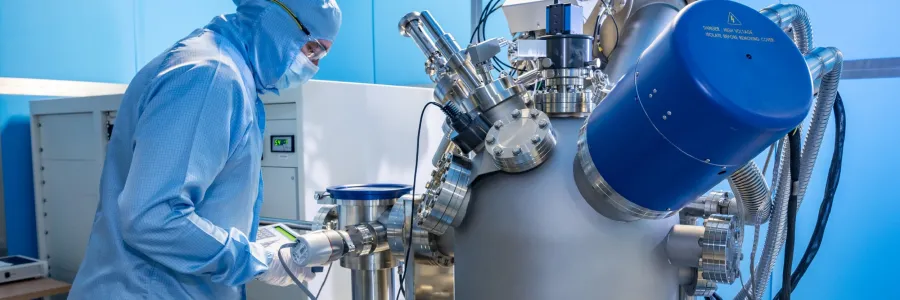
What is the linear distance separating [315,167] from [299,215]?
13 centimetres

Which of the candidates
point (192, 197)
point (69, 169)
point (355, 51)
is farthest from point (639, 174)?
point (355, 51)

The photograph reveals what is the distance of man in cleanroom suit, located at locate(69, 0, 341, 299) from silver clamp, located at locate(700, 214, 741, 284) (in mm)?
667

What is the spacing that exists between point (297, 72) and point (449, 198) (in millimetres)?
446

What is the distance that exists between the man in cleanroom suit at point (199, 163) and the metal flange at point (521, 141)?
40 cm

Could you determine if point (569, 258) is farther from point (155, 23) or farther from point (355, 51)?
point (355, 51)

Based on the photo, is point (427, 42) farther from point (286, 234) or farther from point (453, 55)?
point (286, 234)

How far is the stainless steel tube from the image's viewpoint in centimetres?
116

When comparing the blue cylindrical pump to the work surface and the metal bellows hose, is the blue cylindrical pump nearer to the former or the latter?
the metal bellows hose

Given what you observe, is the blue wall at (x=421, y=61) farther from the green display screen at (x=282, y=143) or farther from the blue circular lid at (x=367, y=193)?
the blue circular lid at (x=367, y=193)

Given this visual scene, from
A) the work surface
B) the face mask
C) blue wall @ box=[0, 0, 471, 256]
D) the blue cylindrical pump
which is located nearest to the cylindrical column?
the face mask

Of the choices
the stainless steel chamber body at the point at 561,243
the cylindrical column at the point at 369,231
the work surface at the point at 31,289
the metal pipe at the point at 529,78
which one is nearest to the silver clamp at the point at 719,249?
the stainless steel chamber body at the point at 561,243

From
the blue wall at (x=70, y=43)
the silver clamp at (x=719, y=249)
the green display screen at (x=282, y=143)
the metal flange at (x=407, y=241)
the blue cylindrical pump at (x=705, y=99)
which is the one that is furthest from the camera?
the blue wall at (x=70, y=43)

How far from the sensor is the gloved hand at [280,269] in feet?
3.47

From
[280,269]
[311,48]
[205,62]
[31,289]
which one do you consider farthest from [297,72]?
[31,289]
